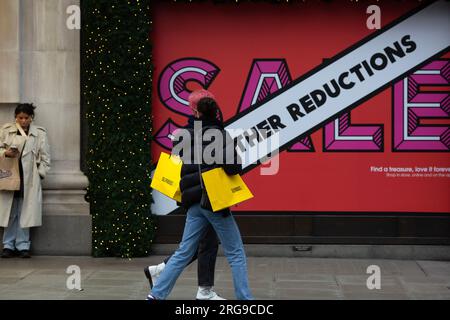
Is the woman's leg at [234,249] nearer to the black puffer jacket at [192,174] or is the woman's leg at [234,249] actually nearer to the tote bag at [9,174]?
the black puffer jacket at [192,174]

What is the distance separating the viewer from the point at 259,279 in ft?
30.2

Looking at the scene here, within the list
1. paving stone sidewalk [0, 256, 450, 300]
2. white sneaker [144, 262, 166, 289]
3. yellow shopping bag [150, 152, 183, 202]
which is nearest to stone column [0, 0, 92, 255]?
paving stone sidewalk [0, 256, 450, 300]

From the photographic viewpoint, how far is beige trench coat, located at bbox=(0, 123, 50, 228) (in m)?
10.4

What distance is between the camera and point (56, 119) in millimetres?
10711

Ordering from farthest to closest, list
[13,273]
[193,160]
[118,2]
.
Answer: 1. [118,2]
2. [13,273]
3. [193,160]

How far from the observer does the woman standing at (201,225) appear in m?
7.34

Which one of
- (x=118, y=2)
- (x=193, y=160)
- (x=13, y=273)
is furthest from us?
(x=118, y=2)

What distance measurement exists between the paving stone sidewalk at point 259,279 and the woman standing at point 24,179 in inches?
11.8

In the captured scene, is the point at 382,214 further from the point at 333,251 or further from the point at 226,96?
the point at 226,96

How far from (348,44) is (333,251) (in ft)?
8.60

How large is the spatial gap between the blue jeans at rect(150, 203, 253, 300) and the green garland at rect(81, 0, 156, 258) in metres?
3.04
